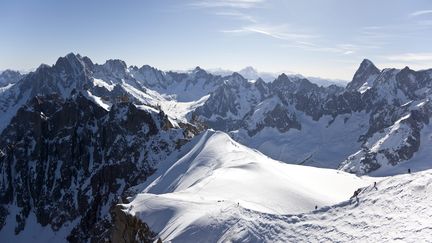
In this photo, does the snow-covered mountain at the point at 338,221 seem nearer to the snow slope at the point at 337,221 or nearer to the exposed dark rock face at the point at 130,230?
the snow slope at the point at 337,221

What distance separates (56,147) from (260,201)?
5321 inches

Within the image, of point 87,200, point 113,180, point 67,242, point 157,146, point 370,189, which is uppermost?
point 370,189

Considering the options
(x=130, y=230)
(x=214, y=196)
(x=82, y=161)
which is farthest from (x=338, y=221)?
(x=82, y=161)

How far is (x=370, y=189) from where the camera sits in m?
44.6

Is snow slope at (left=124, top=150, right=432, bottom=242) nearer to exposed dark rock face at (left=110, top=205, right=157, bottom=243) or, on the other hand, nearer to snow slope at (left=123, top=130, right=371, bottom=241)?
Answer: snow slope at (left=123, top=130, right=371, bottom=241)

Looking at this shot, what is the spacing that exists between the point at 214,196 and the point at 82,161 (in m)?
113

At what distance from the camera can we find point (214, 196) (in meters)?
63.6

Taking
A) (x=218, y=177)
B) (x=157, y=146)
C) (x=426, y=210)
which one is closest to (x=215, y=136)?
(x=157, y=146)

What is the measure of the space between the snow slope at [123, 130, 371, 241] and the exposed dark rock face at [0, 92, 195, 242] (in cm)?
3015

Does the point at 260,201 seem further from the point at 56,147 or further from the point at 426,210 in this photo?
the point at 56,147

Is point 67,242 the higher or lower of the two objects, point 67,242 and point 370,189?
the lower

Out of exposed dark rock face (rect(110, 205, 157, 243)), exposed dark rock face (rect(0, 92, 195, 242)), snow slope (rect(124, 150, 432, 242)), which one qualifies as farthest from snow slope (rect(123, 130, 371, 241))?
exposed dark rock face (rect(0, 92, 195, 242))

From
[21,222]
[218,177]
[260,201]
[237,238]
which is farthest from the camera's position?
[21,222]

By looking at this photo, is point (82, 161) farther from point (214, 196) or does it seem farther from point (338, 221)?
point (338, 221)
